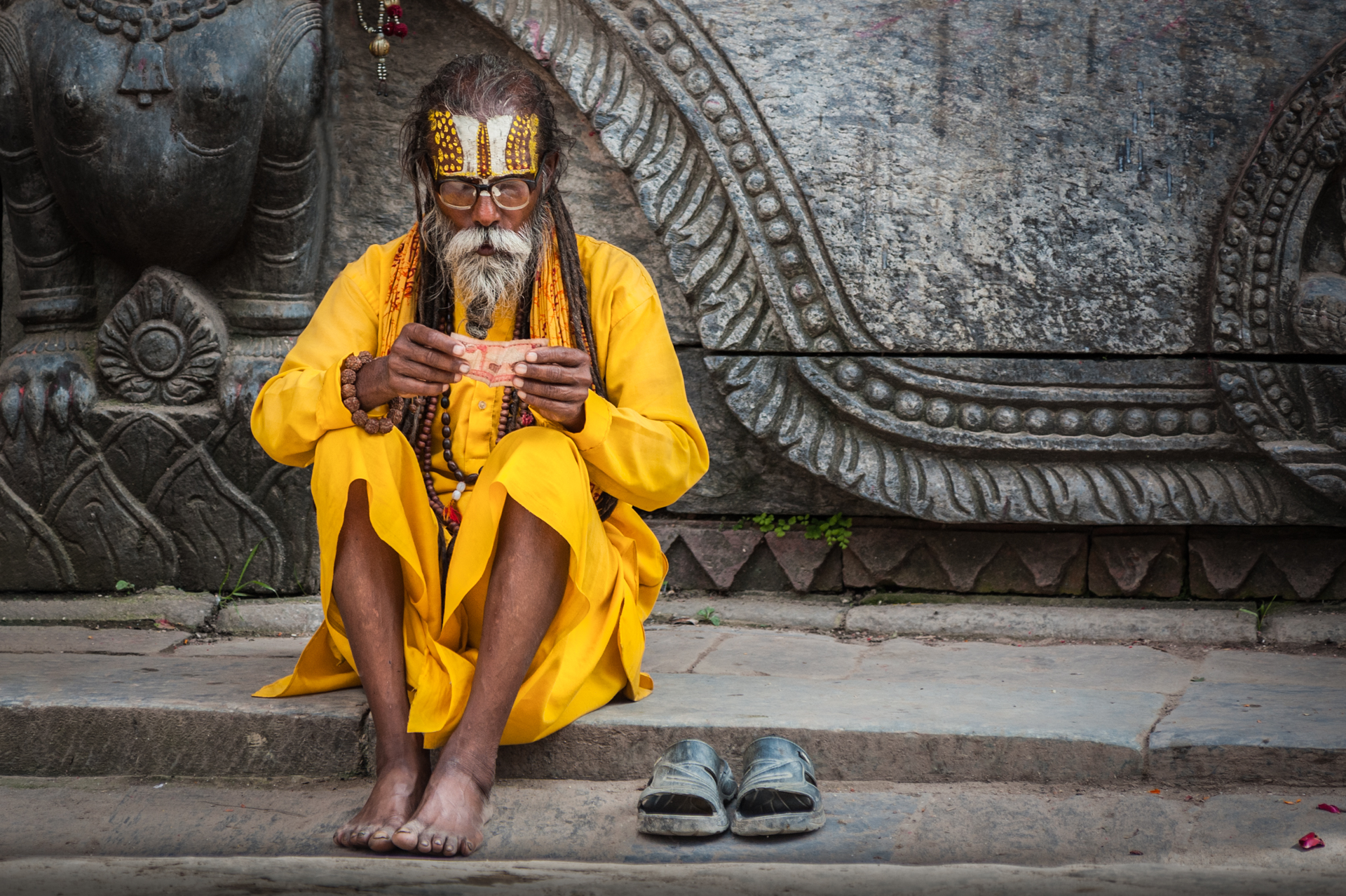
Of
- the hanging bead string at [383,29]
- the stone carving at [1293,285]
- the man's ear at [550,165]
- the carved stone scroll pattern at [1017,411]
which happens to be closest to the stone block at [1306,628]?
the stone carving at [1293,285]

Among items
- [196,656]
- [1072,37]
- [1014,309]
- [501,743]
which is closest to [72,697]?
[196,656]

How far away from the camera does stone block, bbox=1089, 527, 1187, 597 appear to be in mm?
3246

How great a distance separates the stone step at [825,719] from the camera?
2.27 m

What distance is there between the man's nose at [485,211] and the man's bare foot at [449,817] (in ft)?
3.31

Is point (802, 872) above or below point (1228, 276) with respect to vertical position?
below

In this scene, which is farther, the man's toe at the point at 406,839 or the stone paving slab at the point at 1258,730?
the stone paving slab at the point at 1258,730

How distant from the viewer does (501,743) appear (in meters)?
2.35

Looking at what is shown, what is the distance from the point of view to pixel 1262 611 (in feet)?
10.4

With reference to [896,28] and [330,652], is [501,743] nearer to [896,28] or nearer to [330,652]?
[330,652]

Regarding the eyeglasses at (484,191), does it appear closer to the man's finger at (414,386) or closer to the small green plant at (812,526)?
the man's finger at (414,386)

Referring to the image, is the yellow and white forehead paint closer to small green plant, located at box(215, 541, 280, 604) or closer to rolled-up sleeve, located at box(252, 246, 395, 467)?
rolled-up sleeve, located at box(252, 246, 395, 467)

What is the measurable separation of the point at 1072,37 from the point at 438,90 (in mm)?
1669

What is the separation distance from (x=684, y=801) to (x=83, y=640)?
1759 millimetres

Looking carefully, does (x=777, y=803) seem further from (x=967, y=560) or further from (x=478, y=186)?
(x=967, y=560)
